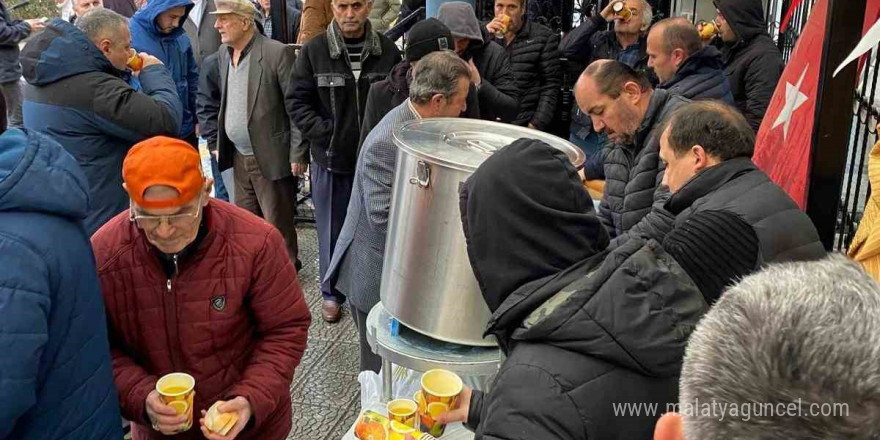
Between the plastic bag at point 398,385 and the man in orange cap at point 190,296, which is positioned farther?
the plastic bag at point 398,385

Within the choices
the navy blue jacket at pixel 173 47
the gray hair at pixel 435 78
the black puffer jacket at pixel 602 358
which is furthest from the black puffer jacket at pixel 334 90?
the black puffer jacket at pixel 602 358

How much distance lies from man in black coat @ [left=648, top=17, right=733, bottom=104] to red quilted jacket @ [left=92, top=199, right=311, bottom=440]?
250 centimetres

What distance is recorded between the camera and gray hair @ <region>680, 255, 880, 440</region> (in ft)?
2.91

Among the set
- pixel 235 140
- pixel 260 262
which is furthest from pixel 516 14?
pixel 260 262

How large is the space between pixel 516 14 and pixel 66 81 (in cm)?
330

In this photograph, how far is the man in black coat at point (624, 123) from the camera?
11.1 ft

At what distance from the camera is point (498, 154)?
1.93 metres

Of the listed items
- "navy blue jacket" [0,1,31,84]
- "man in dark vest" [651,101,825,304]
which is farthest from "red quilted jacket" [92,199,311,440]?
"navy blue jacket" [0,1,31,84]

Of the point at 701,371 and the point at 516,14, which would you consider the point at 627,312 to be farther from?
the point at 516,14

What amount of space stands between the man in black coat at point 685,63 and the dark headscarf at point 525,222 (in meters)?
2.38

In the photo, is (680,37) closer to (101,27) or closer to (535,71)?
(535,71)

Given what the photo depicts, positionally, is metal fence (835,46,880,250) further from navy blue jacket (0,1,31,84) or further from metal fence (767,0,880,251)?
navy blue jacket (0,1,31,84)

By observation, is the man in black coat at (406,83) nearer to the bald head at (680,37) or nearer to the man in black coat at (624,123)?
the man in black coat at (624,123)

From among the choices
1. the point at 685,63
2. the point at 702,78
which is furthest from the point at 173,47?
the point at 702,78
